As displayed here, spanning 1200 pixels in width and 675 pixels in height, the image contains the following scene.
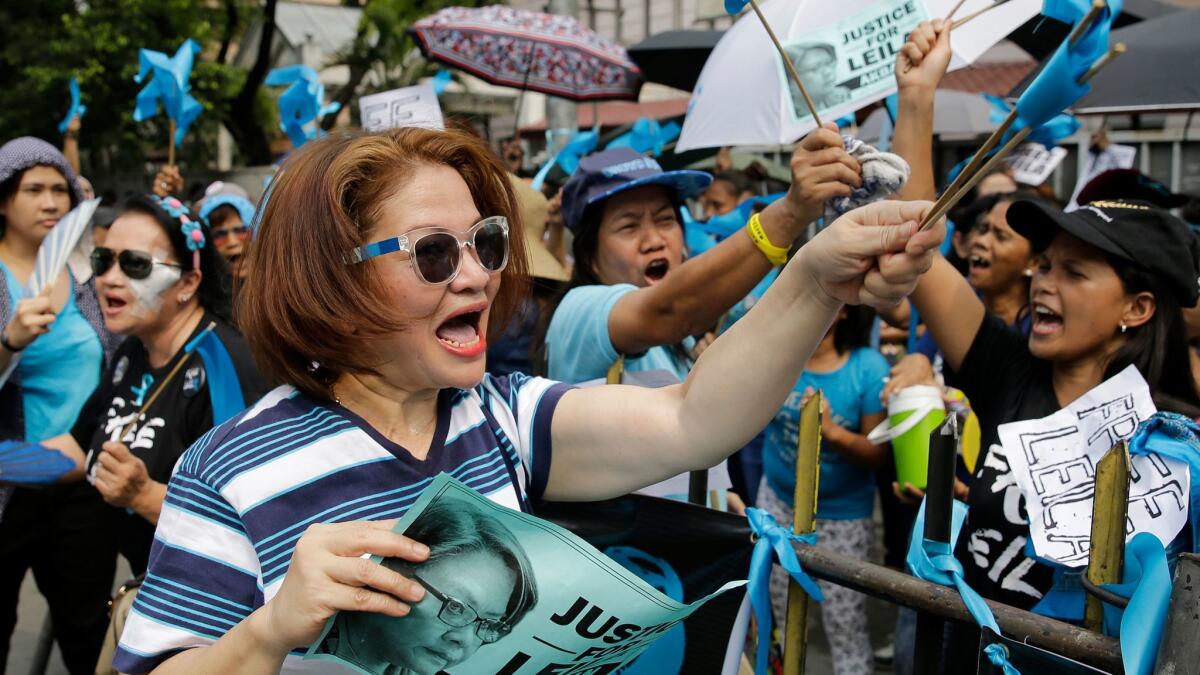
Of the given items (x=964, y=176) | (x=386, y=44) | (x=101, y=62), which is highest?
(x=386, y=44)

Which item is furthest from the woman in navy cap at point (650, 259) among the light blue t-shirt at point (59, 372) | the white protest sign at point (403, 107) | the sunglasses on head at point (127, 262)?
the light blue t-shirt at point (59, 372)

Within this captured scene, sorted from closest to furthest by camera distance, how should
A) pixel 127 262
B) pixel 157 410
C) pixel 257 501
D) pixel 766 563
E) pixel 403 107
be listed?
pixel 257 501
pixel 766 563
pixel 157 410
pixel 127 262
pixel 403 107

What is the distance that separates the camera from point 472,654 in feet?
4.60

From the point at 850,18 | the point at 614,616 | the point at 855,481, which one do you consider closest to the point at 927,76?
the point at 850,18

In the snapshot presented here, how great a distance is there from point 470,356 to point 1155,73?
11.7 feet

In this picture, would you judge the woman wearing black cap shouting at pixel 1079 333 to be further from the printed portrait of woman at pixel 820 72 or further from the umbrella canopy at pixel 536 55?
the umbrella canopy at pixel 536 55

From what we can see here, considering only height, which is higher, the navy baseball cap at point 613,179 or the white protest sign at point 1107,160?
the navy baseball cap at point 613,179

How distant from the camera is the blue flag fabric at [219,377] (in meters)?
3.09

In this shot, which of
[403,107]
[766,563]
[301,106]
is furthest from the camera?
[301,106]

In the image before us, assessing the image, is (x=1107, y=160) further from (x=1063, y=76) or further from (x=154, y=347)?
(x=1063, y=76)

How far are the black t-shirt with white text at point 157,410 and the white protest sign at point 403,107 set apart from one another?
178 centimetres

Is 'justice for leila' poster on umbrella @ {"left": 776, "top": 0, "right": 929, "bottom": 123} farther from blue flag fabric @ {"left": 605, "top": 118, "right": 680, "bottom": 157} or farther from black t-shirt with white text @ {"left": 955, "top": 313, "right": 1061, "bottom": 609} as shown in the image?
blue flag fabric @ {"left": 605, "top": 118, "right": 680, "bottom": 157}

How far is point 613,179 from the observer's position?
3180 millimetres

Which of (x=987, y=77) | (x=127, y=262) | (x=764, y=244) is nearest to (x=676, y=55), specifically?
(x=127, y=262)
